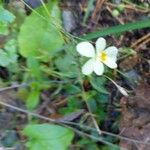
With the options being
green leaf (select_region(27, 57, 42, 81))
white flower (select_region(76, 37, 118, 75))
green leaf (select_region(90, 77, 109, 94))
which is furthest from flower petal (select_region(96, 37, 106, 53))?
green leaf (select_region(27, 57, 42, 81))

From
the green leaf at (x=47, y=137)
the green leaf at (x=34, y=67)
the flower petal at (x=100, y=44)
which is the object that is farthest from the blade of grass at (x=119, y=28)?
the green leaf at (x=47, y=137)

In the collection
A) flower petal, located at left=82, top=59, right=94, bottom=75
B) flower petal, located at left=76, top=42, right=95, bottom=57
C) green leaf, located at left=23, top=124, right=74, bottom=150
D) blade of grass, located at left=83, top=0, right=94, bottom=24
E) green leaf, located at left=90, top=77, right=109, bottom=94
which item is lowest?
green leaf, located at left=23, top=124, right=74, bottom=150

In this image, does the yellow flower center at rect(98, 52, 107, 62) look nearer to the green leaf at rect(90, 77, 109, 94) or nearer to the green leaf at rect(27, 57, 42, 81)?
the green leaf at rect(90, 77, 109, 94)

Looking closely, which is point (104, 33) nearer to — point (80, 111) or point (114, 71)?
point (114, 71)

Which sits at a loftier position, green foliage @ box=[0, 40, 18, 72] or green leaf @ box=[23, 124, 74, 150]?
green foliage @ box=[0, 40, 18, 72]

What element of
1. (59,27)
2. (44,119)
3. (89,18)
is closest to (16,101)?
(44,119)

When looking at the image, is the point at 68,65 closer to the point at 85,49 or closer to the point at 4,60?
the point at 85,49

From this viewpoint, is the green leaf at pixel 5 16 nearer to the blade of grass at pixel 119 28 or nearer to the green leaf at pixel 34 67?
the green leaf at pixel 34 67
